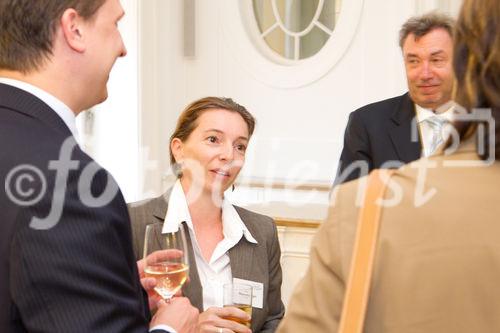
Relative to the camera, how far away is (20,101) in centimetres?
130

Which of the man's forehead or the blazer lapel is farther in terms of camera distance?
the man's forehead

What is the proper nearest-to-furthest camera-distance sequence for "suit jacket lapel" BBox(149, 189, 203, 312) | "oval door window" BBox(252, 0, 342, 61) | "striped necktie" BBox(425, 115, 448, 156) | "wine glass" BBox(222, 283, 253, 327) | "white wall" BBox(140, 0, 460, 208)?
"wine glass" BBox(222, 283, 253, 327)
"suit jacket lapel" BBox(149, 189, 203, 312)
"striped necktie" BBox(425, 115, 448, 156)
"white wall" BBox(140, 0, 460, 208)
"oval door window" BBox(252, 0, 342, 61)

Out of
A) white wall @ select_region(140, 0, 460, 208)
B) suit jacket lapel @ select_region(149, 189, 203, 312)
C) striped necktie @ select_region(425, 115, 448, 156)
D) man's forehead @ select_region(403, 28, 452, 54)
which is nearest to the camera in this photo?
suit jacket lapel @ select_region(149, 189, 203, 312)

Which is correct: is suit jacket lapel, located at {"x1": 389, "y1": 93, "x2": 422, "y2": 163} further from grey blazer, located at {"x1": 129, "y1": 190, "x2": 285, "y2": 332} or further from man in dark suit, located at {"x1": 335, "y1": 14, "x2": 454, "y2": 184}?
grey blazer, located at {"x1": 129, "y1": 190, "x2": 285, "y2": 332}

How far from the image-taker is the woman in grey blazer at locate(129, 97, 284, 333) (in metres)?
2.41

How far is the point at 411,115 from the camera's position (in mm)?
3109

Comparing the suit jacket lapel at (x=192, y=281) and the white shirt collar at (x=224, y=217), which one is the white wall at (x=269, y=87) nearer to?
the white shirt collar at (x=224, y=217)

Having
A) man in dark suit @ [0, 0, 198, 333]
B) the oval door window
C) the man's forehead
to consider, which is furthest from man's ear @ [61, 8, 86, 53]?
the oval door window

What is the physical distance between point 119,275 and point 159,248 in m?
0.50

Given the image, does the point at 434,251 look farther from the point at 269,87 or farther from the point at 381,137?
the point at 269,87

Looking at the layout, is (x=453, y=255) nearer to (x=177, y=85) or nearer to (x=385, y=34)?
(x=385, y=34)

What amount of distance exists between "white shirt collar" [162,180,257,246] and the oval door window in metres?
1.73

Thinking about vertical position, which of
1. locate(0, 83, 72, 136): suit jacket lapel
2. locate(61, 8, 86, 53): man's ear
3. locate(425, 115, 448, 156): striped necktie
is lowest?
locate(425, 115, 448, 156): striped necktie

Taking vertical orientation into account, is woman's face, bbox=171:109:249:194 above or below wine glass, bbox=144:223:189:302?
above
